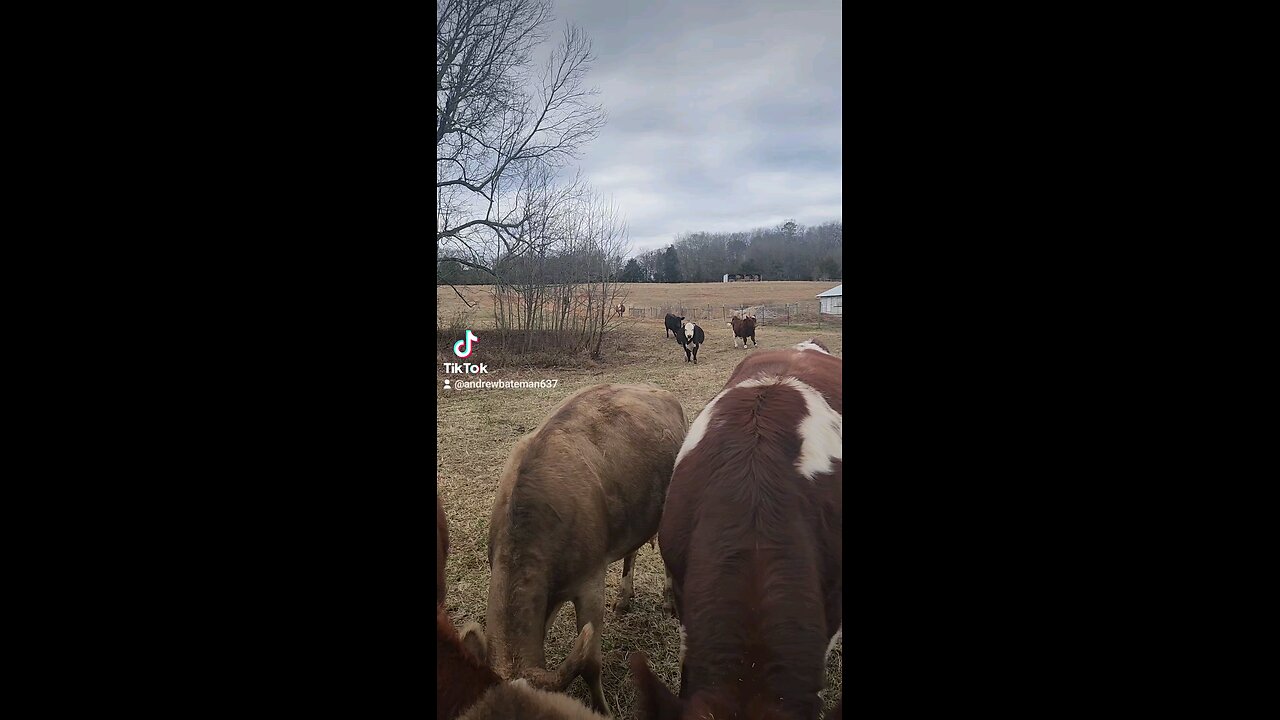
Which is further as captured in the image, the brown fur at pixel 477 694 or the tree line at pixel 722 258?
the tree line at pixel 722 258

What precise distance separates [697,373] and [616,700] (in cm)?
112

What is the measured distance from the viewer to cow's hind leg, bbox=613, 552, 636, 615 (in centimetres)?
236

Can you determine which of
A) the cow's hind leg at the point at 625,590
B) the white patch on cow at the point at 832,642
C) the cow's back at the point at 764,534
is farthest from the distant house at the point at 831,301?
the cow's hind leg at the point at 625,590

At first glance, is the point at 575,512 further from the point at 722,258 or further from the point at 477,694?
the point at 722,258

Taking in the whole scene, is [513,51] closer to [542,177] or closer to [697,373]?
[542,177]

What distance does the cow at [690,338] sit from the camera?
6.35 ft

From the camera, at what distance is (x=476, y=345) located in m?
1.58

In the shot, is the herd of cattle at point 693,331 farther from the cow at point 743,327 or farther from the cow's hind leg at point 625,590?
the cow's hind leg at point 625,590

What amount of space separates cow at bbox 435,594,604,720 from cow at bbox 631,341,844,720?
0.17 m

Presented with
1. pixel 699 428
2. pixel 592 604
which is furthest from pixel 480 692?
pixel 699 428

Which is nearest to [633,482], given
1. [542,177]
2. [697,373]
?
[697,373]

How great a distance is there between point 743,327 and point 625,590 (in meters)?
1.26

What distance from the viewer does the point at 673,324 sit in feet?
6.29

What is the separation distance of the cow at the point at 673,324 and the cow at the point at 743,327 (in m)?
0.17
